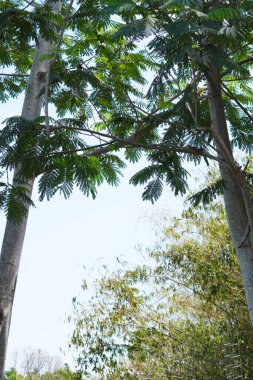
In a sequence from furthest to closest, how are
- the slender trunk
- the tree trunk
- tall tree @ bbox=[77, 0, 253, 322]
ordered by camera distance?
1. the tree trunk
2. the slender trunk
3. tall tree @ bbox=[77, 0, 253, 322]

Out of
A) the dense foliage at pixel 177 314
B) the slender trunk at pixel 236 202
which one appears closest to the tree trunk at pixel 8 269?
the slender trunk at pixel 236 202

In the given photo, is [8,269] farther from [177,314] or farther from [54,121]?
[177,314]

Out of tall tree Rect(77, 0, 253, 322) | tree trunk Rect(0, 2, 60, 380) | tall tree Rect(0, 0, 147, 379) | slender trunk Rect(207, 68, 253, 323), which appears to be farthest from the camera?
tree trunk Rect(0, 2, 60, 380)

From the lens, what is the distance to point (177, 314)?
6.14m

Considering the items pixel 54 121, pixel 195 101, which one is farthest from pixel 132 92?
pixel 195 101

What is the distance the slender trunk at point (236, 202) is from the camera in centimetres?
233

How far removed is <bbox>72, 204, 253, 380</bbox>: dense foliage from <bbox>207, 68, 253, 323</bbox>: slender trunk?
283cm

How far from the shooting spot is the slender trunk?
2.33 meters

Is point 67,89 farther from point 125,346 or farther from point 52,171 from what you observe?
point 125,346

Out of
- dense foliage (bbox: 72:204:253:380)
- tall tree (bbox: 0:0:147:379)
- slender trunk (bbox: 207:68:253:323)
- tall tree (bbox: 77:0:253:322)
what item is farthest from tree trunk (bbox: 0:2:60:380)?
dense foliage (bbox: 72:204:253:380)

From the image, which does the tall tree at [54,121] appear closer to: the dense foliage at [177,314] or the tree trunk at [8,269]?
the tree trunk at [8,269]

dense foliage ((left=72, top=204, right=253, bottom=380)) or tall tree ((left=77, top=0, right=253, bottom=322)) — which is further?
dense foliage ((left=72, top=204, right=253, bottom=380))

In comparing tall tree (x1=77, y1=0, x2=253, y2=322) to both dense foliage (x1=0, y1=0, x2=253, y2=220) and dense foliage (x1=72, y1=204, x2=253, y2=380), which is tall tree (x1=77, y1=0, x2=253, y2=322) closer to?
dense foliage (x1=0, y1=0, x2=253, y2=220)

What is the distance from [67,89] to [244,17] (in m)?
1.49
